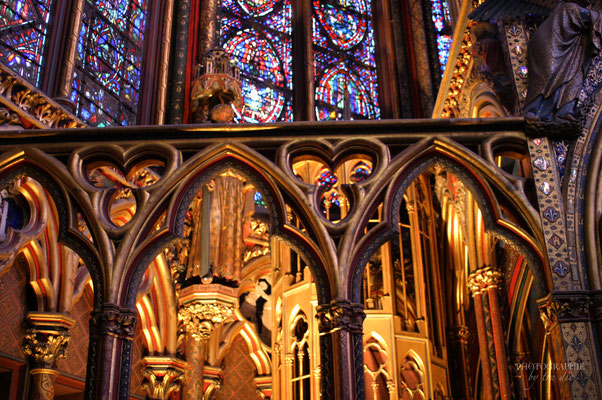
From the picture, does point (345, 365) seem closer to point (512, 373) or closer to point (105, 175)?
point (512, 373)

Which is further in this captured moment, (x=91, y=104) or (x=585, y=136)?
(x=91, y=104)

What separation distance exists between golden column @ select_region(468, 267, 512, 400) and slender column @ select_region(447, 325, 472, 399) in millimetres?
1211

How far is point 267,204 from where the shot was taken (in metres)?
6.54

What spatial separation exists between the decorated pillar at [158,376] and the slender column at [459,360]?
3.61 metres

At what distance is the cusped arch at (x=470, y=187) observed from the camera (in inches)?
248

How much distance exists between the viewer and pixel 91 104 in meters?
10.5

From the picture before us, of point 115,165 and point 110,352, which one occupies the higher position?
point 115,165

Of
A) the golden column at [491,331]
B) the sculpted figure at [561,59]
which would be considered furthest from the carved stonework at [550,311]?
the golden column at [491,331]

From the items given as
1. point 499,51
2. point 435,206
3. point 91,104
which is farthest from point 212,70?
point 499,51

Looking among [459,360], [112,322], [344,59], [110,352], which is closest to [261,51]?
[344,59]

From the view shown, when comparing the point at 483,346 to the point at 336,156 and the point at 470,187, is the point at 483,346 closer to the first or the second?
the point at 470,187

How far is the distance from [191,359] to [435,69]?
20.2 feet

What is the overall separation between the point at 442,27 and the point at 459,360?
607 cm

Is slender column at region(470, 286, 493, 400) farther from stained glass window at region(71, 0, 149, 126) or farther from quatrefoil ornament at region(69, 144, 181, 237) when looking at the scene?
stained glass window at region(71, 0, 149, 126)
